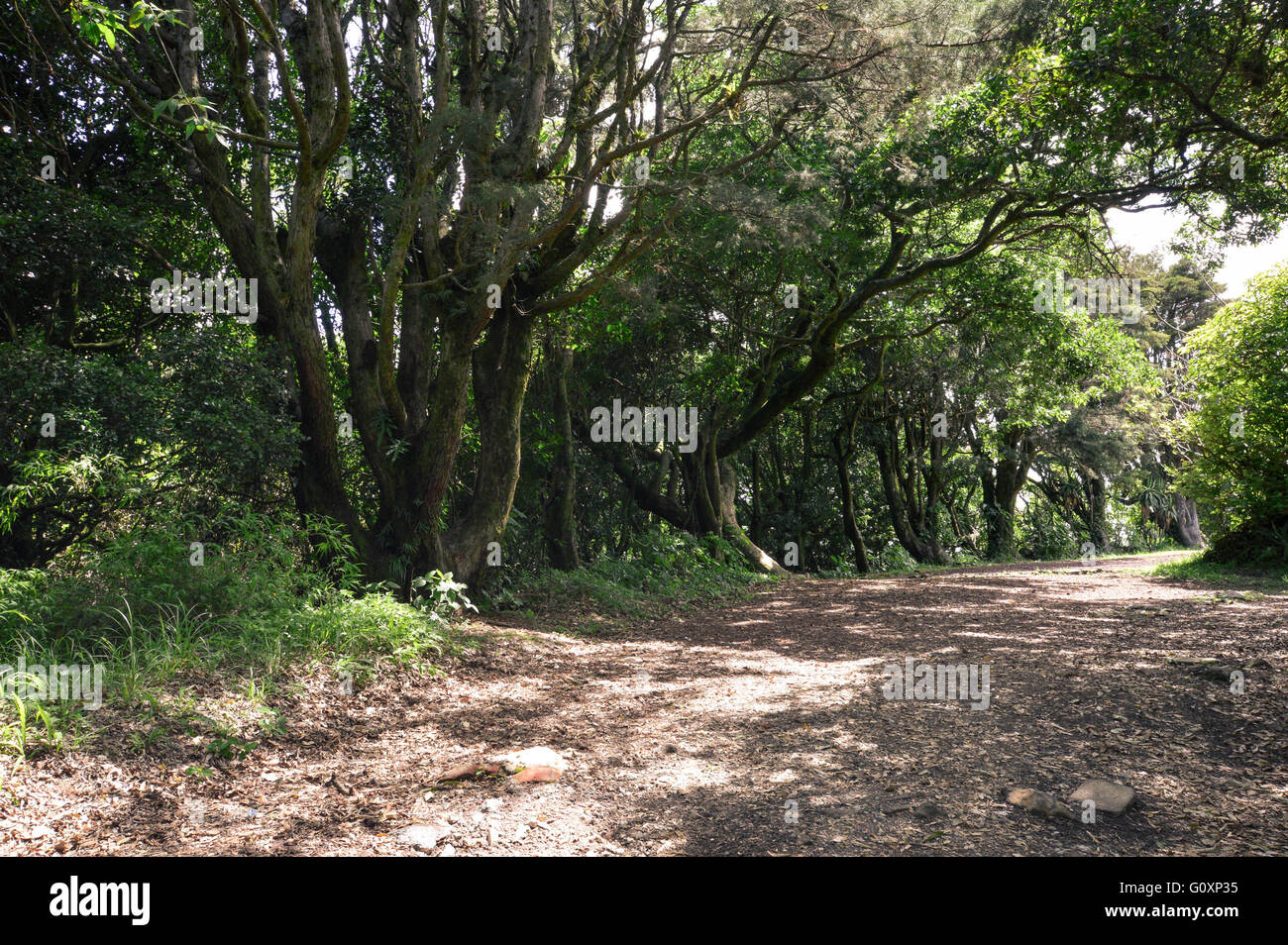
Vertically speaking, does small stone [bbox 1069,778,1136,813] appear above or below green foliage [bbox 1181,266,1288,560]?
below

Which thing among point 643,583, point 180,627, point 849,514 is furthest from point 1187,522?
point 180,627

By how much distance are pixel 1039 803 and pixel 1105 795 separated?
284 millimetres

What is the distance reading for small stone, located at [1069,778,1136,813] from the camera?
3338mm

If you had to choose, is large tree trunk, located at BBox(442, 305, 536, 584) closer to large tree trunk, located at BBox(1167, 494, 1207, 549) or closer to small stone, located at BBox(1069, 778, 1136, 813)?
small stone, located at BBox(1069, 778, 1136, 813)

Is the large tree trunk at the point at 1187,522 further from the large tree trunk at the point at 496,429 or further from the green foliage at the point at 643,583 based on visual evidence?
the large tree trunk at the point at 496,429

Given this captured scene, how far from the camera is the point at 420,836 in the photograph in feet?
11.0

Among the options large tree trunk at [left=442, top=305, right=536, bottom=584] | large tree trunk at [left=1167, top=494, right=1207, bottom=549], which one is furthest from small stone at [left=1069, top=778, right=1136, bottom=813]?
large tree trunk at [left=1167, top=494, right=1207, bottom=549]

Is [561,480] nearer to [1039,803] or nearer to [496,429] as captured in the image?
[496,429]

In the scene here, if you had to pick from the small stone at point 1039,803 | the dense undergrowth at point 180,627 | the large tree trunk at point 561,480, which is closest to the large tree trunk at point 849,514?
the large tree trunk at point 561,480

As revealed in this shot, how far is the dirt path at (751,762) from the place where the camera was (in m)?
3.29

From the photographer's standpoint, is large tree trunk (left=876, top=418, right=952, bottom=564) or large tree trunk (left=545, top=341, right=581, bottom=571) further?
large tree trunk (left=876, top=418, right=952, bottom=564)

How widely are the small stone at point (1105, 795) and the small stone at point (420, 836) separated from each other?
2.63m

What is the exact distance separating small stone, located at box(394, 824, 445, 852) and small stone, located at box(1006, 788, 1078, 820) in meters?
2.41
